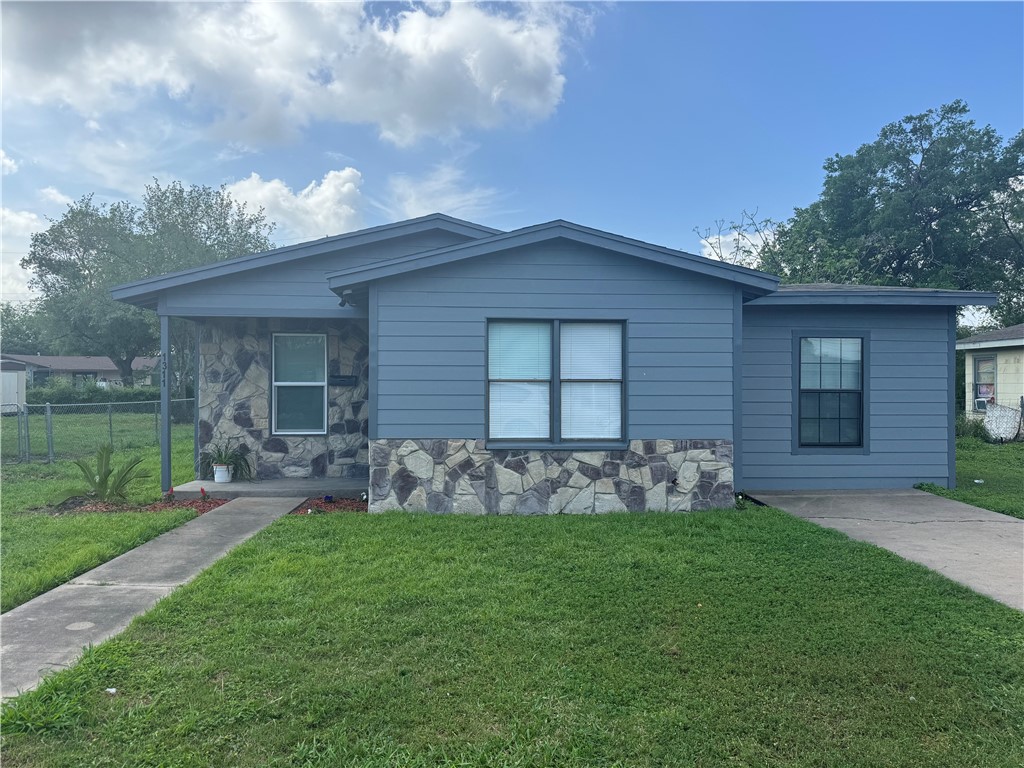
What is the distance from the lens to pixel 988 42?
485 inches

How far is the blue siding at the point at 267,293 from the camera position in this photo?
792 centimetres

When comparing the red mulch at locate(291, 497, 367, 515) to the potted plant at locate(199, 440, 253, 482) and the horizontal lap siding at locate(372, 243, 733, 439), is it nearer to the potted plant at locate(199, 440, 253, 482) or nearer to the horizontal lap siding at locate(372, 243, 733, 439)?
the horizontal lap siding at locate(372, 243, 733, 439)

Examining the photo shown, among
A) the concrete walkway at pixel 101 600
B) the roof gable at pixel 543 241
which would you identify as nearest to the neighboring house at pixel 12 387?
the concrete walkway at pixel 101 600

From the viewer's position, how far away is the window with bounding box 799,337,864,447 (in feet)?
27.9

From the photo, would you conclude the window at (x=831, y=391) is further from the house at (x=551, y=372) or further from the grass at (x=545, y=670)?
the grass at (x=545, y=670)

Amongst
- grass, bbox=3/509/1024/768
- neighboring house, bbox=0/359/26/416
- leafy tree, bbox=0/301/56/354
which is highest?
leafy tree, bbox=0/301/56/354

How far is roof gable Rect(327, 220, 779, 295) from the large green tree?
1883 cm

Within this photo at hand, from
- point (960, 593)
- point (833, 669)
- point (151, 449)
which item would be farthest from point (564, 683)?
point (151, 449)

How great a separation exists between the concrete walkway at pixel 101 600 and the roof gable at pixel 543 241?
2894mm

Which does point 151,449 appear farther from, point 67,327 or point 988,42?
point 67,327

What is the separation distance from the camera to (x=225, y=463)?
27.9 feet

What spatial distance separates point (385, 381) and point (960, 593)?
5.47 metres

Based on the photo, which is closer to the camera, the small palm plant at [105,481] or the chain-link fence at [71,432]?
the small palm plant at [105,481]

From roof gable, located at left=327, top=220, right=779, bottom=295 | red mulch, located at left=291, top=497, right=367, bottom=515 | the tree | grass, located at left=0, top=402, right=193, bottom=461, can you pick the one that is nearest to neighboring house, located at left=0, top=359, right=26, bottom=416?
the tree
